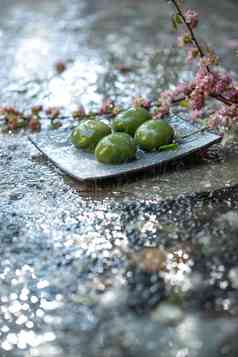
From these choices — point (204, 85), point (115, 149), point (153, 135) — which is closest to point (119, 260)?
point (115, 149)


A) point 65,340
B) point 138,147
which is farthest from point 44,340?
point 138,147

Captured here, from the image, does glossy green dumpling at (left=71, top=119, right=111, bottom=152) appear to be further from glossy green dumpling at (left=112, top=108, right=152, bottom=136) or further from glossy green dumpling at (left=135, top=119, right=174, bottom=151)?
glossy green dumpling at (left=135, top=119, right=174, bottom=151)

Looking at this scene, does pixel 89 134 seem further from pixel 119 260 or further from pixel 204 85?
pixel 119 260

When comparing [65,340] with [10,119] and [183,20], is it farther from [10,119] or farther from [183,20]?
[10,119]

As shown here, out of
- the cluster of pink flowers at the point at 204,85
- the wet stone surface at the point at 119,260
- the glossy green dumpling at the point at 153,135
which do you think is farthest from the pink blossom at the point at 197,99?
the wet stone surface at the point at 119,260

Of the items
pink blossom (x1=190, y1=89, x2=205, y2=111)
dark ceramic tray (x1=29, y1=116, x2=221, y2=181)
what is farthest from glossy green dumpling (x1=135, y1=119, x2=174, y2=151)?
pink blossom (x1=190, y1=89, x2=205, y2=111)

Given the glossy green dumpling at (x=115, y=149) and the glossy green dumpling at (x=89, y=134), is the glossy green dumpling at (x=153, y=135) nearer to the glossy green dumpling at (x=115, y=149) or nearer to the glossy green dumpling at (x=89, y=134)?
the glossy green dumpling at (x=115, y=149)
